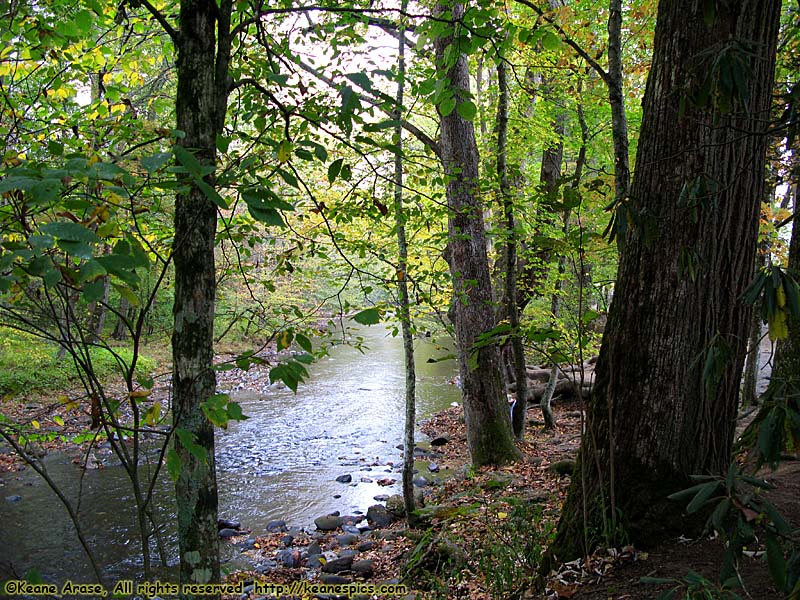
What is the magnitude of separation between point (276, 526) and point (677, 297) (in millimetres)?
5949

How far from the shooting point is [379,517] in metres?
6.79

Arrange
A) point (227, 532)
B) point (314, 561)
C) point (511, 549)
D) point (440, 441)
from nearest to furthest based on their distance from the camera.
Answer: point (511, 549) < point (314, 561) < point (227, 532) < point (440, 441)

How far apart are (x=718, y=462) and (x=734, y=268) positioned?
3.46 feet

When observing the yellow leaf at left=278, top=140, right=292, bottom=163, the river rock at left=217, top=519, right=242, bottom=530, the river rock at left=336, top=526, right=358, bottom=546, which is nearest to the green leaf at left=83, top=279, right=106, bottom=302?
the yellow leaf at left=278, top=140, right=292, bottom=163

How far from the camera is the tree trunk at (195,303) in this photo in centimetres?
216

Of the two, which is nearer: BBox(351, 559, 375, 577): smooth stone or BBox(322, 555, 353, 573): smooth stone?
BBox(351, 559, 375, 577): smooth stone

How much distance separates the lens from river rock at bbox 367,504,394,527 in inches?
264

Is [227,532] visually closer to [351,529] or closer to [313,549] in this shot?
[313,549]

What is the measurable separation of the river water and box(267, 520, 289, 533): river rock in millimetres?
108

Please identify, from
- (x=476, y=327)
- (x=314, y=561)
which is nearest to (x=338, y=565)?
(x=314, y=561)

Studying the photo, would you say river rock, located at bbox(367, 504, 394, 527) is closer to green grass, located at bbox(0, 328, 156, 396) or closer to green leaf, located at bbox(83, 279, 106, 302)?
green leaf, located at bbox(83, 279, 106, 302)

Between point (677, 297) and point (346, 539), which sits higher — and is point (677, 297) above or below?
above

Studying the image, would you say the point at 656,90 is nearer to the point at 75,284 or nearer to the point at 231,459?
the point at 75,284

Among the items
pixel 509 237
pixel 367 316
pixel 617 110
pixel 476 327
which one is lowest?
pixel 476 327
